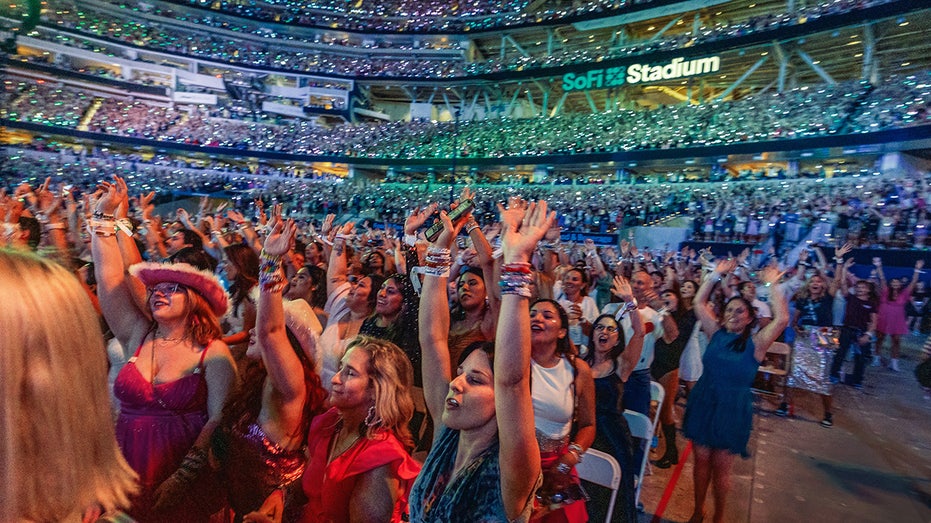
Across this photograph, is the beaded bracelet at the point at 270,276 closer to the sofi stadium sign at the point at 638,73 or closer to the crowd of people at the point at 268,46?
the sofi stadium sign at the point at 638,73

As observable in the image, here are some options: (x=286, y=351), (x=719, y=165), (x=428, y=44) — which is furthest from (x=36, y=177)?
(x=719, y=165)

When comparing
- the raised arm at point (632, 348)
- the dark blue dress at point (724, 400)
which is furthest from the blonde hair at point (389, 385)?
the dark blue dress at point (724, 400)

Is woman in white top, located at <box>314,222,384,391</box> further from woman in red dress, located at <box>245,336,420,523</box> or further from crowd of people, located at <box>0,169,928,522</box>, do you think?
woman in red dress, located at <box>245,336,420,523</box>

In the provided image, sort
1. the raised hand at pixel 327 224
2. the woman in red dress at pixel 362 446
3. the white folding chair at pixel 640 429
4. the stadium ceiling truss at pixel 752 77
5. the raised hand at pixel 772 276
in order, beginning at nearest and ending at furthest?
the woman in red dress at pixel 362 446, the white folding chair at pixel 640 429, the raised hand at pixel 772 276, the raised hand at pixel 327 224, the stadium ceiling truss at pixel 752 77

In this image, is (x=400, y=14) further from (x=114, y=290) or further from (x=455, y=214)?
(x=455, y=214)

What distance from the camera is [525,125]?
29359mm

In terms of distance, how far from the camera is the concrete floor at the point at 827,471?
4.00m

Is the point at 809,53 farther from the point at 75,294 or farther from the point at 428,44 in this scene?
the point at 75,294

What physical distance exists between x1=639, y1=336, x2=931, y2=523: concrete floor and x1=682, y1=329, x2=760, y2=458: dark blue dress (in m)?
0.70

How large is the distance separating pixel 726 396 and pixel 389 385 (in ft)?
9.03

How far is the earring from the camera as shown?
83.3 inches

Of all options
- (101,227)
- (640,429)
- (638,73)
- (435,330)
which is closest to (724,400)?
(640,429)

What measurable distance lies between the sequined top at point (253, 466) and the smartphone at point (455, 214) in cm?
122

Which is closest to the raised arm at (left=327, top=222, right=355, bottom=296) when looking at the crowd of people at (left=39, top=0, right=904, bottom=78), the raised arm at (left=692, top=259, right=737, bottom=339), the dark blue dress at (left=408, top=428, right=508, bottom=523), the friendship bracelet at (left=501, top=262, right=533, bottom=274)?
the dark blue dress at (left=408, top=428, right=508, bottom=523)
